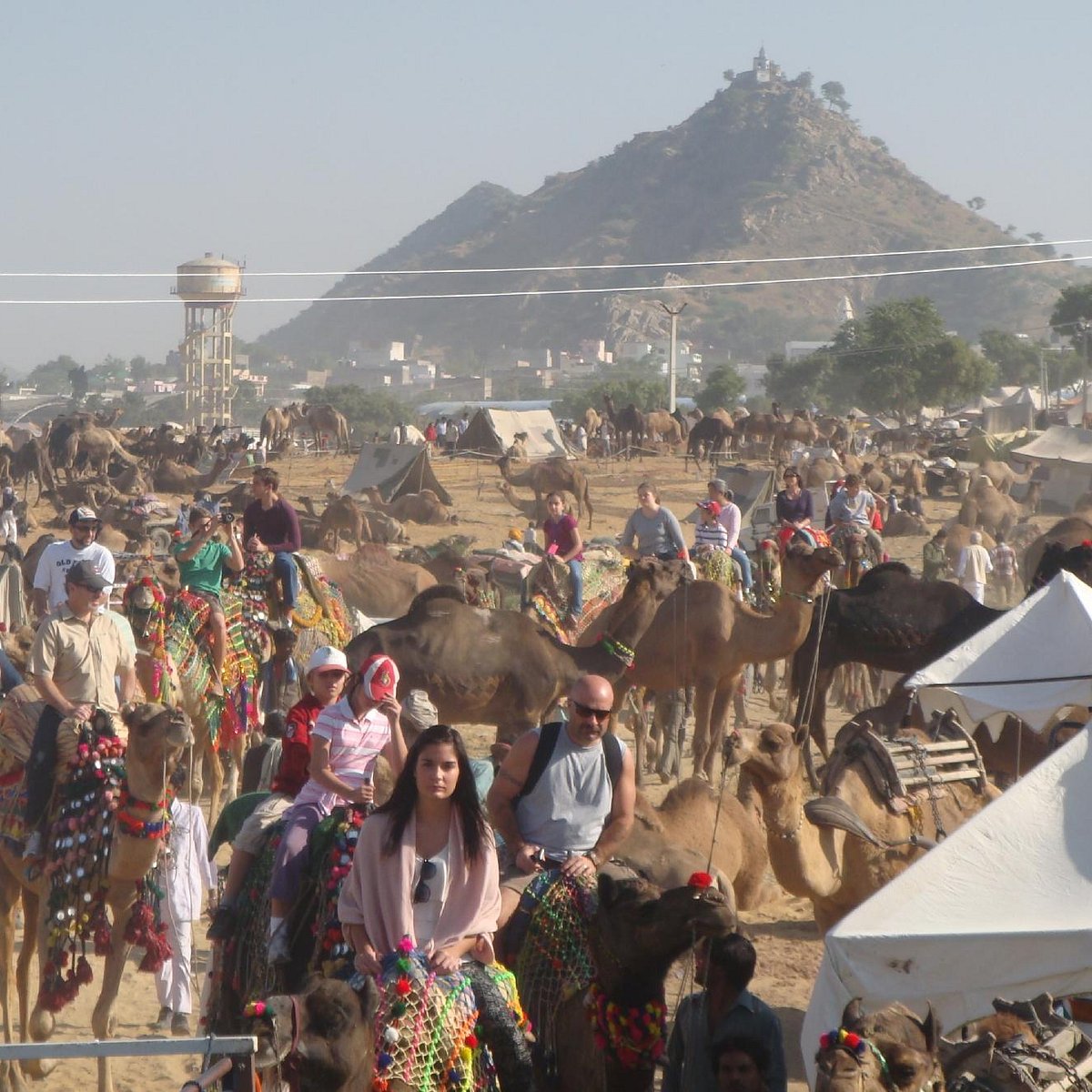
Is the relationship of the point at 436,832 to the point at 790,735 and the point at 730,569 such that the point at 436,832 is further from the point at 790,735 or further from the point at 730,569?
the point at 730,569

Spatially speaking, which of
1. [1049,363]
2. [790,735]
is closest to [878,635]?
[790,735]

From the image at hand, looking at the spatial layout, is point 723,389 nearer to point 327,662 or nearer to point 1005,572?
point 1005,572

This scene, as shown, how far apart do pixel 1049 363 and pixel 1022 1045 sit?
346 ft

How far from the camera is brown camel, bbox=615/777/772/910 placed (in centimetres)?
771

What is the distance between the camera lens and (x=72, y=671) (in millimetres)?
8031

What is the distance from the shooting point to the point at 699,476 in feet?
133

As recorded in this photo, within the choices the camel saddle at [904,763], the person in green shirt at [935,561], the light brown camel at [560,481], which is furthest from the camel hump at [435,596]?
the light brown camel at [560,481]

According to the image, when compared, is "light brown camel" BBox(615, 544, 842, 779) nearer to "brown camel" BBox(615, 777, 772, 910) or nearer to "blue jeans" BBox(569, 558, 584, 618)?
"blue jeans" BBox(569, 558, 584, 618)

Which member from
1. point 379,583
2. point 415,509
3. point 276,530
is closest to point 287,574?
point 276,530

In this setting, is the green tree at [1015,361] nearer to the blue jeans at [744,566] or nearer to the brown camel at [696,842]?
the blue jeans at [744,566]

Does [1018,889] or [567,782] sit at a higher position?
[567,782]

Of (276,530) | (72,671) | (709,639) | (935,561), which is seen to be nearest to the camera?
(72,671)

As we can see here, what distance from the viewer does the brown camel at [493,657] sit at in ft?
38.3

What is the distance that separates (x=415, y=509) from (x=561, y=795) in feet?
82.9
